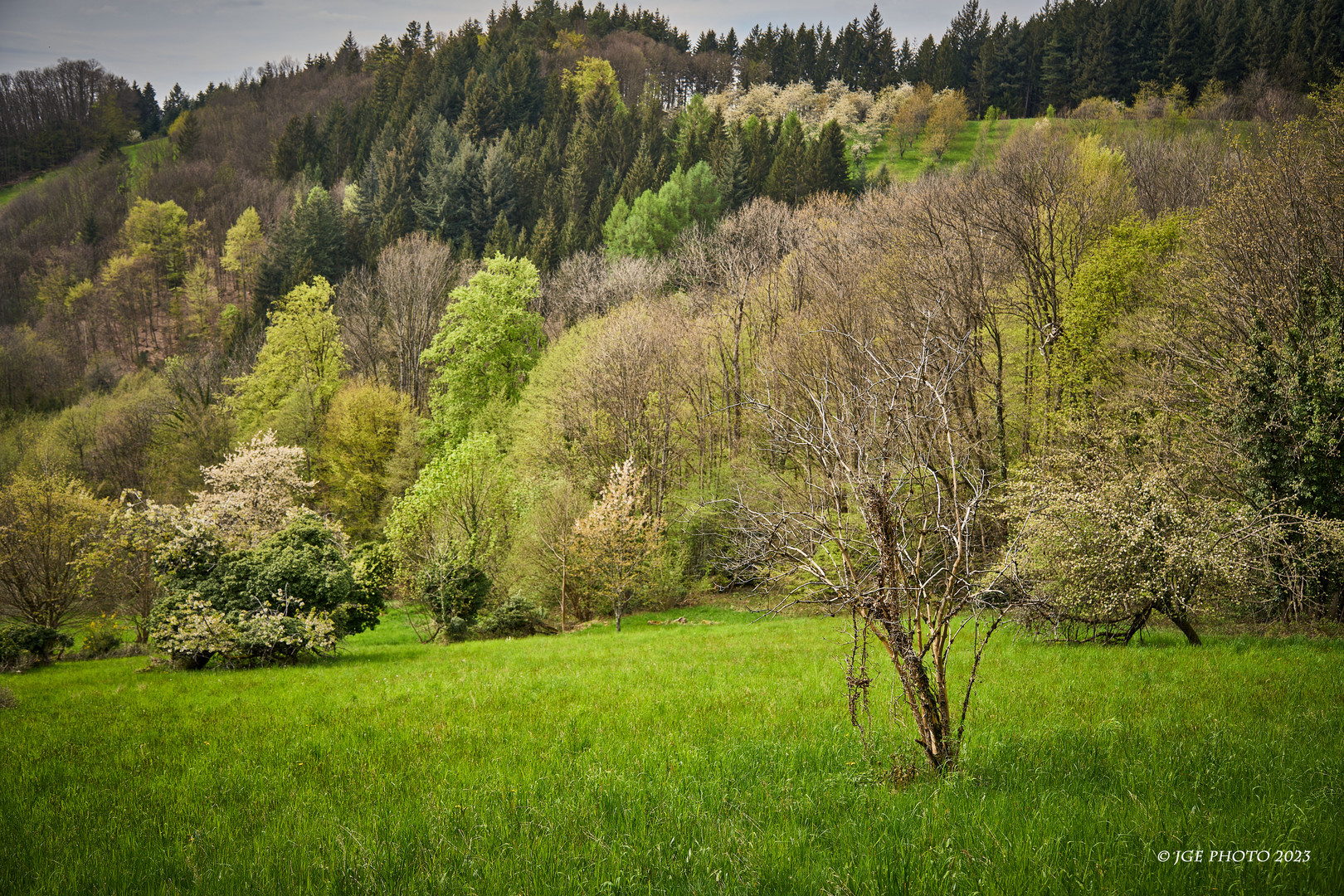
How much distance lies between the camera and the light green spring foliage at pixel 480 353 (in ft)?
132

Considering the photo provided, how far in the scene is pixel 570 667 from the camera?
12430 millimetres

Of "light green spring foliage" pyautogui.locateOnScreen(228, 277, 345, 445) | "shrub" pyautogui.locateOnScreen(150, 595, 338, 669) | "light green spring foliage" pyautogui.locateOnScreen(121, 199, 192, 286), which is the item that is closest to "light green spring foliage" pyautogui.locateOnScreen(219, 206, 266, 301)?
"light green spring foliage" pyautogui.locateOnScreen(121, 199, 192, 286)


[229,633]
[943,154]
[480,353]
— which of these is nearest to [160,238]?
[480,353]

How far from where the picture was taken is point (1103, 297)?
76.4ft

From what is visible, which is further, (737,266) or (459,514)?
(737,266)

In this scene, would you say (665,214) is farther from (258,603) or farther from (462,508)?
(258,603)

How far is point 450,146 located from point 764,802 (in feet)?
279

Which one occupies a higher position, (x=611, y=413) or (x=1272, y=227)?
(x=1272, y=227)

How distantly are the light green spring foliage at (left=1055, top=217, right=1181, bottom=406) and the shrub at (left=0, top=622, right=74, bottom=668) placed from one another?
3072 cm

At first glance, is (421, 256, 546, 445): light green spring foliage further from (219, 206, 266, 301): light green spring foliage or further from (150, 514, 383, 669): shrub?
(219, 206, 266, 301): light green spring foliage

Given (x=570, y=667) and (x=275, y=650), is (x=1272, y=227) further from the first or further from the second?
(x=275, y=650)

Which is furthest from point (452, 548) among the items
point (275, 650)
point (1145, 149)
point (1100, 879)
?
point (1145, 149)

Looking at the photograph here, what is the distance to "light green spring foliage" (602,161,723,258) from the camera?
5375 centimetres

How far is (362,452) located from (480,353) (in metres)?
10.00
